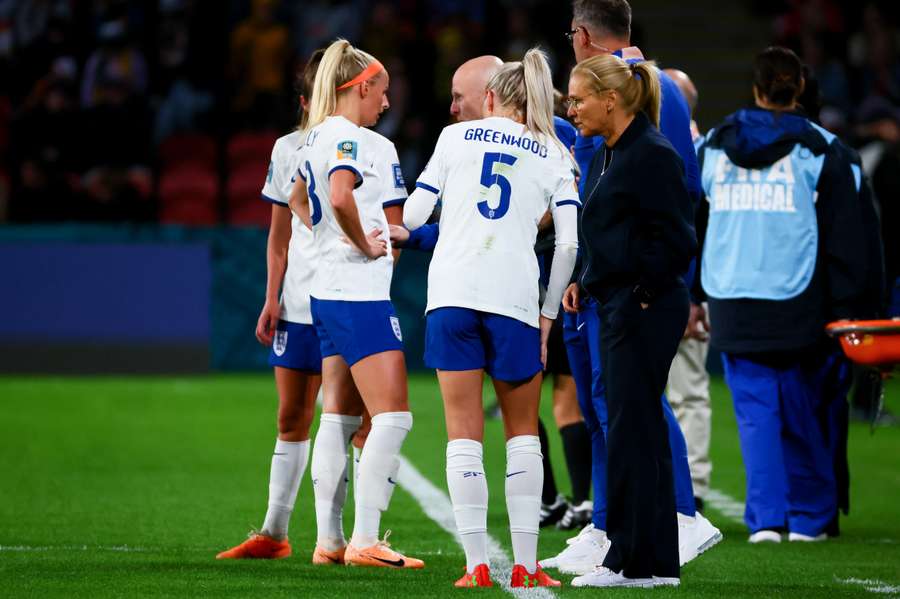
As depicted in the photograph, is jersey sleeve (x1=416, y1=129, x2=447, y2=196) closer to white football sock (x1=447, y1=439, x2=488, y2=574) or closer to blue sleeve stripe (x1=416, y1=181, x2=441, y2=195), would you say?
blue sleeve stripe (x1=416, y1=181, x2=441, y2=195)

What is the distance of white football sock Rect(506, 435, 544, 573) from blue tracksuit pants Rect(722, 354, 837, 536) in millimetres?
2142

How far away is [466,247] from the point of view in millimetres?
5668

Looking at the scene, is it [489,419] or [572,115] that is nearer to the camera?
[572,115]

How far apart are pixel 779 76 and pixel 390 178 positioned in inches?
90.6

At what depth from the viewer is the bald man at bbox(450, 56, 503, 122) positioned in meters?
6.42

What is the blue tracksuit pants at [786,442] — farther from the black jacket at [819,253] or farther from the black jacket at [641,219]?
the black jacket at [641,219]

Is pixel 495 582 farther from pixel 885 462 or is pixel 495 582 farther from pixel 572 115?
pixel 885 462

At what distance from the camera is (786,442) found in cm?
775

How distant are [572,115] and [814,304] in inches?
92.9

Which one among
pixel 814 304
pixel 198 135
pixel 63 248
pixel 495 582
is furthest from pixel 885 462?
pixel 198 135

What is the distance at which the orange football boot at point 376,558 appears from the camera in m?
6.27

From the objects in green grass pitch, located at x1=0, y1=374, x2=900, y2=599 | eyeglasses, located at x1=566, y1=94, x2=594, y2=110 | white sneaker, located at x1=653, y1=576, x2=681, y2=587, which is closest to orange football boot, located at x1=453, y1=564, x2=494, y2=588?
green grass pitch, located at x1=0, y1=374, x2=900, y2=599

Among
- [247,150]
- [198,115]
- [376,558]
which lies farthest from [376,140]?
[198,115]

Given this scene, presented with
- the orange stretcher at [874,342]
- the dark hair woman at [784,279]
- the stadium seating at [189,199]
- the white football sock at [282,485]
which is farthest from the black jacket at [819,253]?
the stadium seating at [189,199]
